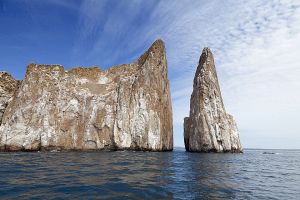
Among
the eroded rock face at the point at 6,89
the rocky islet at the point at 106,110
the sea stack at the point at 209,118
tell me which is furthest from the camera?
the eroded rock face at the point at 6,89

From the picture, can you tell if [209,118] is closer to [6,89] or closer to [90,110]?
[90,110]

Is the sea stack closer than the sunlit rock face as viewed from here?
No

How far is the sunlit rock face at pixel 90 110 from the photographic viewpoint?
56438 mm

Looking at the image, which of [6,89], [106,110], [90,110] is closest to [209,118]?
[106,110]

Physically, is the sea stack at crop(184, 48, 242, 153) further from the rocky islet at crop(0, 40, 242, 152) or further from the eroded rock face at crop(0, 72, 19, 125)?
the eroded rock face at crop(0, 72, 19, 125)

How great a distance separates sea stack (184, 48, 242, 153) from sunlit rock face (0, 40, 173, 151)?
6.62 m

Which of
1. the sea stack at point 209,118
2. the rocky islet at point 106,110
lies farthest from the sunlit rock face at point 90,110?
the sea stack at point 209,118

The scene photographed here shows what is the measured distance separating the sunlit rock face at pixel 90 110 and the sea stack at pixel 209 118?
21.7 ft

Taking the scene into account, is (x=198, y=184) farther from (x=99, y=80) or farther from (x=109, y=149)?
(x=99, y=80)

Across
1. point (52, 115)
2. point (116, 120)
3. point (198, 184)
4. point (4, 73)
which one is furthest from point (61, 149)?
point (198, 184)

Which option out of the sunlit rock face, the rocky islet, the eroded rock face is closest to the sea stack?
the rocky islet

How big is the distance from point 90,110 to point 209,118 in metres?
24.9

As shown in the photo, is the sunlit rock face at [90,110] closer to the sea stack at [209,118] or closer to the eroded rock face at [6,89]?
the eroded rock face at [6,89]

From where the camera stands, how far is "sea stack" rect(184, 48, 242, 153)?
199 feet
